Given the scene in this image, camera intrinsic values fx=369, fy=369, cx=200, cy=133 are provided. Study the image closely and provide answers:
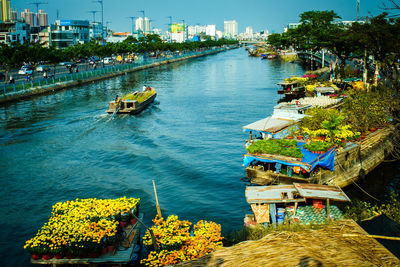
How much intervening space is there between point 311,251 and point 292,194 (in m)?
7.99

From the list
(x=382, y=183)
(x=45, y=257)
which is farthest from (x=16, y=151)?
(x=382, y=183)

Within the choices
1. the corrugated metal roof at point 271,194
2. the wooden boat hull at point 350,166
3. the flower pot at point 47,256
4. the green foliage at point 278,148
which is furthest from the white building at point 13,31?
the flower pot at point 47,256

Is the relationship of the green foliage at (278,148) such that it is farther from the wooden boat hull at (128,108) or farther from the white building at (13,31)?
the white building at (13,31)

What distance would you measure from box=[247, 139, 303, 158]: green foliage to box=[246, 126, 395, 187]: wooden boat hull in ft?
3.64

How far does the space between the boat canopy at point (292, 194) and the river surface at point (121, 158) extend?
2.80 metres

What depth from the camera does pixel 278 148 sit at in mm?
18906

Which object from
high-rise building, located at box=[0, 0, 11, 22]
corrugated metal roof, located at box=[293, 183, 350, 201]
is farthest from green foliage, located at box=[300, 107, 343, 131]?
high-rise building, located at box=[0, 0, 11, 22]

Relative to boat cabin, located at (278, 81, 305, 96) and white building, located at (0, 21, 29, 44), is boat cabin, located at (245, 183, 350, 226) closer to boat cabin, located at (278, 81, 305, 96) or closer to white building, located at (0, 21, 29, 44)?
boat cabin, located at (278, 81, 305, 96)

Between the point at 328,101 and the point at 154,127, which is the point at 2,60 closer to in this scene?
the point at 154,127

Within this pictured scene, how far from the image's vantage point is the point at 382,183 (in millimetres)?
21469

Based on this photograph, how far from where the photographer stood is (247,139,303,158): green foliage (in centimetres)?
1839

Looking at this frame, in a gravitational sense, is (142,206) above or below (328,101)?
below

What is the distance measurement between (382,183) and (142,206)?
1385cm

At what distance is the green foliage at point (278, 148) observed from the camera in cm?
1839
